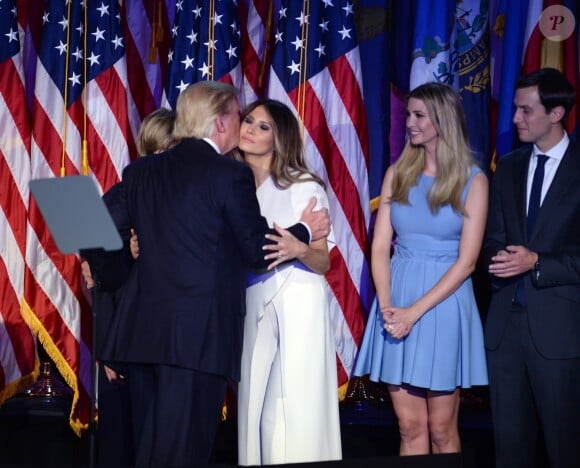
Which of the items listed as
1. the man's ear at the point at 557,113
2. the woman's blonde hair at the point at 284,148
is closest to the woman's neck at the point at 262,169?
the woman's blonde hair at the point at 284,148

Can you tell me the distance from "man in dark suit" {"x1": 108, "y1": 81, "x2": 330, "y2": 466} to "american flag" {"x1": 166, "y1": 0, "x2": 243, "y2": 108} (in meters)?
1.63

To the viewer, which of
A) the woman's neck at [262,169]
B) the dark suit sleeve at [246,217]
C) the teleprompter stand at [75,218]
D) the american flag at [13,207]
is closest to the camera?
the teleprompter stand at [75,218]

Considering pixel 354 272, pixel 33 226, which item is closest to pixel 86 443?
pixel 33 226

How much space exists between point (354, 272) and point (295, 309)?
1160 millimetres

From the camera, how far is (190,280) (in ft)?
10.9

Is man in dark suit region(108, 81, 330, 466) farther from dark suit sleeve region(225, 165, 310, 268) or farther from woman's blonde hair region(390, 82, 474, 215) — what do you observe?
woman's blonde hair region(390, 82, 474, 215)

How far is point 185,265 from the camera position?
10.9 ft

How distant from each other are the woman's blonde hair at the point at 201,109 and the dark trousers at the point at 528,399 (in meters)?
1.49

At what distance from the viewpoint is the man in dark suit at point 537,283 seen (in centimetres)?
383

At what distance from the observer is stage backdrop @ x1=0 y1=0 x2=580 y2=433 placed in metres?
5.04

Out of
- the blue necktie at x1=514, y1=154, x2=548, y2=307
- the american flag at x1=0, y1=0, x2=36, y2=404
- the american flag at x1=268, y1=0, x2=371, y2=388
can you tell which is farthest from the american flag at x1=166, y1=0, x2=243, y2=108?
the blue necktie at x1=514, y1=154, x2=548, y2=307

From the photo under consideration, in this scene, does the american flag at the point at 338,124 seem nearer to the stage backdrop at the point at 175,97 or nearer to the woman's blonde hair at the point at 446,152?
the stage backdrop at the point at 175,97

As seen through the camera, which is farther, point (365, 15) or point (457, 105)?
point (365, 15)

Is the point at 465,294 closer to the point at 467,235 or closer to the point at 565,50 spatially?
the point at 467,235
